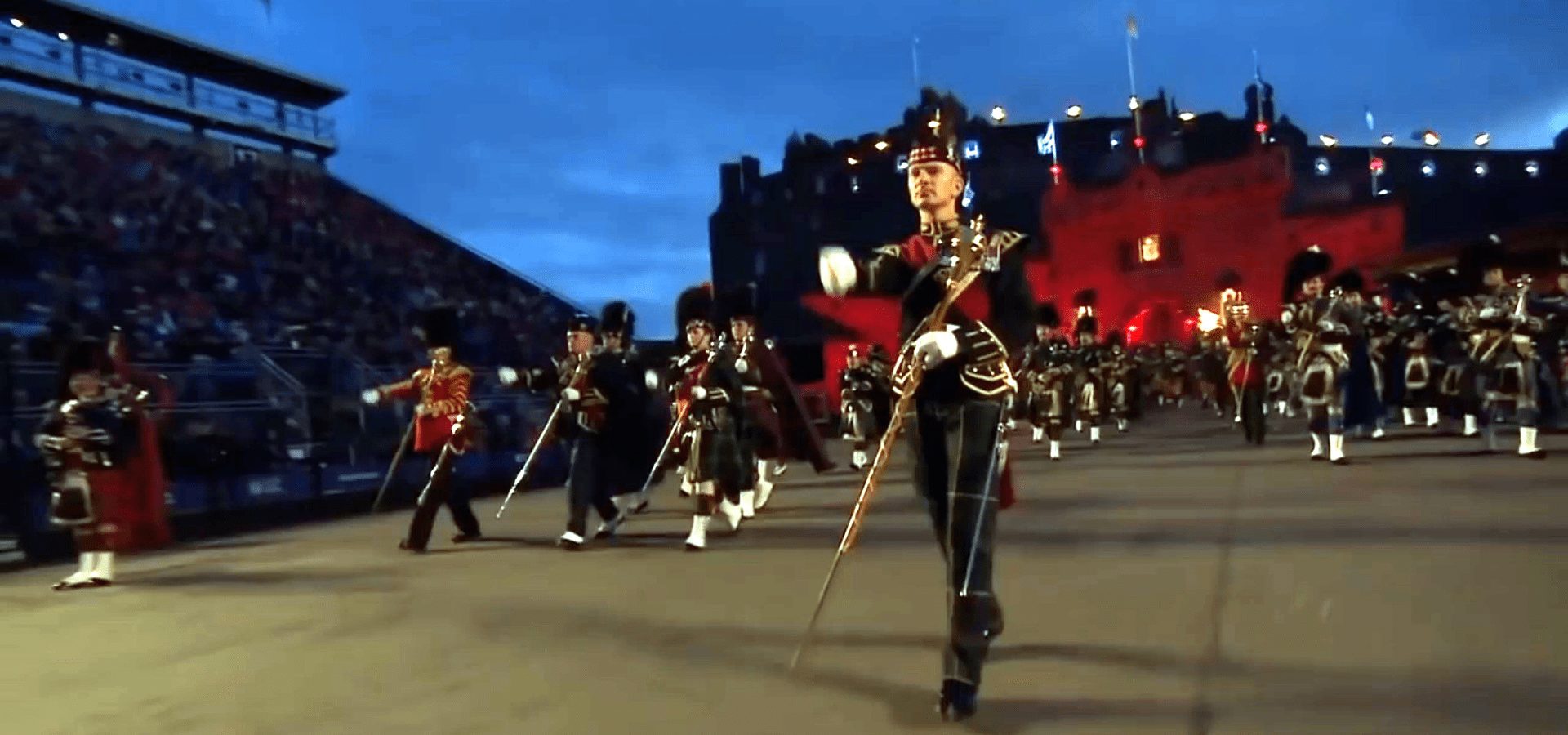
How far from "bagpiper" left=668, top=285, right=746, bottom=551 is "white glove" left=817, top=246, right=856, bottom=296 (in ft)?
17.9

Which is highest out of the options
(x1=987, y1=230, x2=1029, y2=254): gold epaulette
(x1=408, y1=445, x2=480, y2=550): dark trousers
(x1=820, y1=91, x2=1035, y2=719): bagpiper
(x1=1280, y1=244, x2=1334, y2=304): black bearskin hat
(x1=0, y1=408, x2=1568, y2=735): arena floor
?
(x1=1280, y1=244, x2=1334, y2=304): black bearskin hat

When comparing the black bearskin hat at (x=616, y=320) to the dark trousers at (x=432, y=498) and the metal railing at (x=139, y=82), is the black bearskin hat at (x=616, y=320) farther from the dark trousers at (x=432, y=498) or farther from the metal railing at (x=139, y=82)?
the metal railing at (x=139, y=82)

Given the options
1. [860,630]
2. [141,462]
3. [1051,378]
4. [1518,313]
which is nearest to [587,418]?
[141,462]

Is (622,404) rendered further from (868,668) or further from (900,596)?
(868,668)

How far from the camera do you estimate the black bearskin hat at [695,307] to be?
11.0 meters

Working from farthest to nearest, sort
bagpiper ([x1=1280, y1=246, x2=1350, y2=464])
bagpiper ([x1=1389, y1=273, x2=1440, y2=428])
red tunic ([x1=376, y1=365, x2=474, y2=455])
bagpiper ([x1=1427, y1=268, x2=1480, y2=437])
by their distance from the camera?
1. bagpiper ([x1=1389, y1=273, x2=1440, y2=428])
2. bagpiper ([x1=1427, y1=268, x2=1480, y2=437])
3. bagpiper ([x1=1280, y1=246, x2=1350, y2=464])
4. red tunic ([x1=376, y1=365, x2=474, y2=455])

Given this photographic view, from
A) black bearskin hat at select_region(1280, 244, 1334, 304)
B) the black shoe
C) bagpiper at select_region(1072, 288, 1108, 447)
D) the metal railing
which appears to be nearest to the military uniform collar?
the black shoe

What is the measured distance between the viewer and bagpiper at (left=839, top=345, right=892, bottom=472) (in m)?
18.4

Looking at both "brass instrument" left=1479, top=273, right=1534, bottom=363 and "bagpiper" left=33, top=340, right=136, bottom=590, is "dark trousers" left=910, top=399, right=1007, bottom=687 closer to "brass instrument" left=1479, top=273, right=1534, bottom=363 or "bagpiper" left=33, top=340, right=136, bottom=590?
"bagpiper" left=33, top=340, right=136, bottom=590

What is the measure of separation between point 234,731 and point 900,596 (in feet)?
11.2

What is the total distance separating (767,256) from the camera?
48.0m

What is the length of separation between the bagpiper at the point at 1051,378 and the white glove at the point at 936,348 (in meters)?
13.1

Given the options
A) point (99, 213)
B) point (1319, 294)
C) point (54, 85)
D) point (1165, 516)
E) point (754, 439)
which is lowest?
point (1165, 516)

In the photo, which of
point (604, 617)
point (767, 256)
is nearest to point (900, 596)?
point (604, 617)
